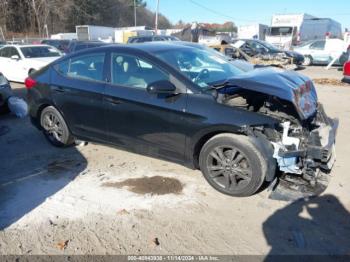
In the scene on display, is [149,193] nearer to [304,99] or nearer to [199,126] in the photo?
[199,126]

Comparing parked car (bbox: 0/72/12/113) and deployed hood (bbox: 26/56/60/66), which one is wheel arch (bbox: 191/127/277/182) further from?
deployed hood (bbox: 26/56/60/66)

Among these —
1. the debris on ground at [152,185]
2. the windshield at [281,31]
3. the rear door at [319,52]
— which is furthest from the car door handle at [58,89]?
the windshield at [281,31]

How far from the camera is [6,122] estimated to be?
711cm

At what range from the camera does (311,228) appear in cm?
325

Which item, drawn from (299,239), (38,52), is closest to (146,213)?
(299,239)

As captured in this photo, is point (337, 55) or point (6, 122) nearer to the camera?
point (6, 122)

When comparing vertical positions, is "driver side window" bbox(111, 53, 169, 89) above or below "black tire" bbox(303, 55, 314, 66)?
above

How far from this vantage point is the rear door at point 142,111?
156 inches

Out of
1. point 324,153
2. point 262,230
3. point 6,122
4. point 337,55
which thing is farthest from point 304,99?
point 337,55

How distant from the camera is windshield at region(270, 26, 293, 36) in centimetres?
2908

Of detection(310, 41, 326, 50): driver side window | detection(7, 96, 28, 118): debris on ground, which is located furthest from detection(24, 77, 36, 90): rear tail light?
detection(310, 41, 326, 50): driver side window

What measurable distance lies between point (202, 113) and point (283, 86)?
3.01ft

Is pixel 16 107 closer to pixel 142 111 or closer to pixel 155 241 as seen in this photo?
pixel 142 111

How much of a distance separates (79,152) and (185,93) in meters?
2.32
